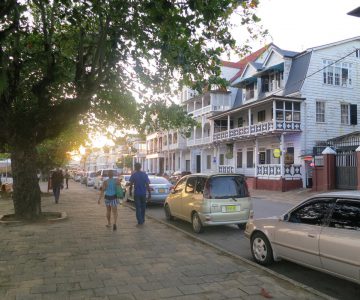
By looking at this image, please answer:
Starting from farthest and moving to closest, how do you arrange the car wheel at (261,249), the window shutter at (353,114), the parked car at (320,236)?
the window shutter at (353,114) → the car wheel at (261,249) → the parked car at (320,236)

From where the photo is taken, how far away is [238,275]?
653cm

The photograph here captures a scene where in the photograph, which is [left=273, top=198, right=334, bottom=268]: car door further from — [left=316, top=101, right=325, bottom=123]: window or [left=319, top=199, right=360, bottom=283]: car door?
[left=316, top=101, right=325, bottom=123]: window

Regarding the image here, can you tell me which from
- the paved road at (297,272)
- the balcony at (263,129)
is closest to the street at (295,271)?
the paved road at (297,272)

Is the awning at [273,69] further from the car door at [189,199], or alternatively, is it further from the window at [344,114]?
the car door at [189,199]

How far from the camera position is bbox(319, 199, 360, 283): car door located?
5.52 m

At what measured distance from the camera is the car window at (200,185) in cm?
1100

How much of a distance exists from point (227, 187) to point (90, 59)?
626cm

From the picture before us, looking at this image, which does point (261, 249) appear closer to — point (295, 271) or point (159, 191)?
point (295, 271)

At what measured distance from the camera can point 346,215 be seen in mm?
5926

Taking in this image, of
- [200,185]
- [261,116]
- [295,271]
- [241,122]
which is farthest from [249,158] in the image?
[295,271]

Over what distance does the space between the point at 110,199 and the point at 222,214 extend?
309 centimetres

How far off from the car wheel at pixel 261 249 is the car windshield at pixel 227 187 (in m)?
3.01

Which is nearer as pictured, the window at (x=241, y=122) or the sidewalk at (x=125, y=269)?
the sidewalk at (x=125, y=269)

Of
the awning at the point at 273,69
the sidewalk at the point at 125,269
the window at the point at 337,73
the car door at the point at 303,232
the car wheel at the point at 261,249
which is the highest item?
the awning at the point at 273,69
